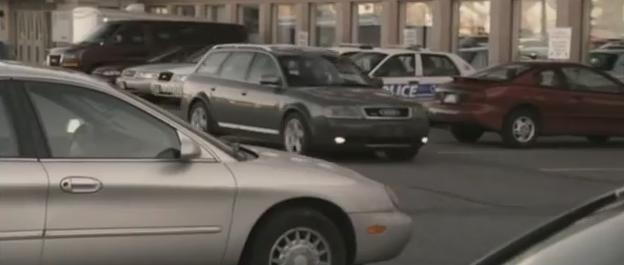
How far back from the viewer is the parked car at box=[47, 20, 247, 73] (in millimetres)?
26594

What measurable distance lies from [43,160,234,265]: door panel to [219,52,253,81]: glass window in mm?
9661

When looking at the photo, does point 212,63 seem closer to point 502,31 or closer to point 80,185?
point 502,31

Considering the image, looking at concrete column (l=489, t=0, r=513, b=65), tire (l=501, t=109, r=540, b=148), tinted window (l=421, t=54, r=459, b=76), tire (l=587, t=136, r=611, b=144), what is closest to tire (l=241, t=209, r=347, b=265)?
tire (l=501, t=109, r=540, b=148)

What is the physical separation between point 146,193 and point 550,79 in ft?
40.9

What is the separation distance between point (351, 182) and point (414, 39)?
2100 cm

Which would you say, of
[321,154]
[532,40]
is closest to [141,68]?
[532,40]

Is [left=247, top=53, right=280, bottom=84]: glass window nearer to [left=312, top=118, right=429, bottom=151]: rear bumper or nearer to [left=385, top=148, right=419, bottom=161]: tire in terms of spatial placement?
[left=312, top=118, right=429, bottom=151]: rear bumper

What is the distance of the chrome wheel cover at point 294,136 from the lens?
48.1 feet

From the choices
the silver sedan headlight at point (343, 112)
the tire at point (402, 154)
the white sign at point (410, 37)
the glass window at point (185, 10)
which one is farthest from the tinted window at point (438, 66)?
the glass window at point (185, 10)

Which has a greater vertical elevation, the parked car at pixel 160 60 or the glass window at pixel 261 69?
the glass window at pixel 261 69

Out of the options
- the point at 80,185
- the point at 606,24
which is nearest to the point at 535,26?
the point at 606,24

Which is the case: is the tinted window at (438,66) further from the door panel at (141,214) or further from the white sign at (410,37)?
the door panel at (141,214)

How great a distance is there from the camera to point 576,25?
24.1 meters

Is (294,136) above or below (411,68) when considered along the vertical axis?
below
